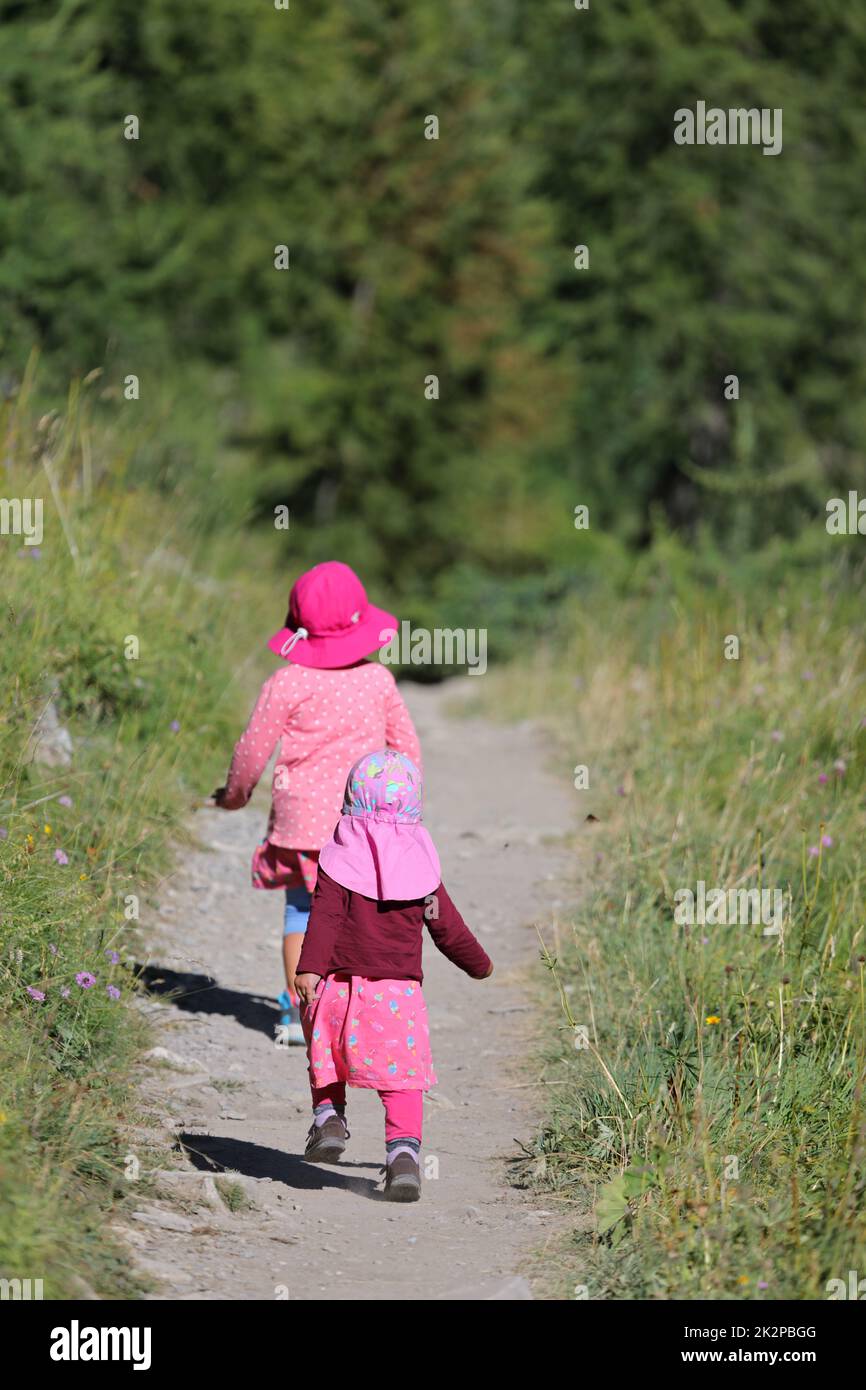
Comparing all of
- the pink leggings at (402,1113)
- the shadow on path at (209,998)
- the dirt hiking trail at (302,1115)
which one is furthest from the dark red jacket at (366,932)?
the shadow on path at (209,998)

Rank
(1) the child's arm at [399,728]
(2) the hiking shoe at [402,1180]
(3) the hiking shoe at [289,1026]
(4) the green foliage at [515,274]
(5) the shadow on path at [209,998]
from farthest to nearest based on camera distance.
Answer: (4) the green foliage at [515,274], (5) the shadow on path at [209,998], (3) the hiking shoe at [289,1026], (1) the child's arm at [399,728], (2) the hiking shoe at [402,1180]

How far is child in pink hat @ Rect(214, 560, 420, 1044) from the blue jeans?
6cm

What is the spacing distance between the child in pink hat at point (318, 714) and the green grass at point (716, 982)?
90cm

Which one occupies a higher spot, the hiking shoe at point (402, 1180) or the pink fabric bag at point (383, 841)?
the pink fabric bag at point (383, 841)

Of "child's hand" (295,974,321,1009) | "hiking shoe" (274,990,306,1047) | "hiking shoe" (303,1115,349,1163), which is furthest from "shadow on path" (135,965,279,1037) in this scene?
"hiking shoe" (303,1115,349,1163)

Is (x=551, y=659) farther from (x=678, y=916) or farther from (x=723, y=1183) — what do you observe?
(x=723, y=1183)

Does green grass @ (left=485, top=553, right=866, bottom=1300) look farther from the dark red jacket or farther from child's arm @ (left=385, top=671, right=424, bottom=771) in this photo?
child's arm @ (left=385, top=671, right=424, bottom=771)

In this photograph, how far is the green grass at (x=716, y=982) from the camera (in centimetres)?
399

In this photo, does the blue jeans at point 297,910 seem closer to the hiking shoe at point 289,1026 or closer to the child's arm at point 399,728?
the hiking shoe at point 289,1026

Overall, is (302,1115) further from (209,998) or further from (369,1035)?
(209,998)

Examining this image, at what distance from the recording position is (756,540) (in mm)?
19359

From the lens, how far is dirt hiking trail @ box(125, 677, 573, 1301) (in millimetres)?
4062

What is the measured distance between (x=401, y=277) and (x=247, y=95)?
4.33 metres

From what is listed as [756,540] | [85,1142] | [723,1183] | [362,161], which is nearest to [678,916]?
[723,1183]
